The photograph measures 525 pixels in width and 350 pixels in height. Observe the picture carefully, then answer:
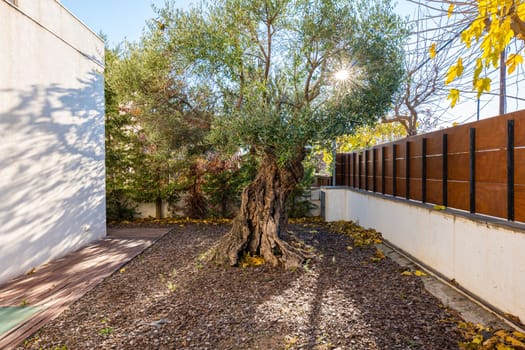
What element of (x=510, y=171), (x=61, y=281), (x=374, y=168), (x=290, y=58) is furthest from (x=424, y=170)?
(x=61, y=281)

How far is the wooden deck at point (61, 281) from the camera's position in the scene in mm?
3152

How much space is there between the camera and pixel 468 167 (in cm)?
394

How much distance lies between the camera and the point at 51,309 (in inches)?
136

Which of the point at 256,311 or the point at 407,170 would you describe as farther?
the point at 407,170

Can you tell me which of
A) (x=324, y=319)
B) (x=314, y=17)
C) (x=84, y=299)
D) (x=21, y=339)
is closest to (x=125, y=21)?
(x=314, y=17)

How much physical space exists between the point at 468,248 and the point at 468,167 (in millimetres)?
1010

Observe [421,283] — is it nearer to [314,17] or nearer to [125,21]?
[314,17]

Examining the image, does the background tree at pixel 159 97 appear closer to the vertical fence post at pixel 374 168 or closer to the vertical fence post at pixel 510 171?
the vertical fence post at pixel 374 168

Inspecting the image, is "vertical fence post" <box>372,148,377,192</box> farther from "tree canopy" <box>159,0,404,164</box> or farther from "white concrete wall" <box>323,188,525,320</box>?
"tree canopy" <box>159,0,404,164</box>

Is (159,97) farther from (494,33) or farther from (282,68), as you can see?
(494,33)

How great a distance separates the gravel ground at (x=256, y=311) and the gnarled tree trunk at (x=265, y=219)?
0.36m

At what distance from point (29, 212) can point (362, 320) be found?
484 cm

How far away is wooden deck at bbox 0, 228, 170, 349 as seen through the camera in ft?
10.3

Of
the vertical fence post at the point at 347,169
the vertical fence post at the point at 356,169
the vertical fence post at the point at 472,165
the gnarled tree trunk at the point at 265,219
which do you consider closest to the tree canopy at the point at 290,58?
the gnarled tree trunk at the point at 265,219
